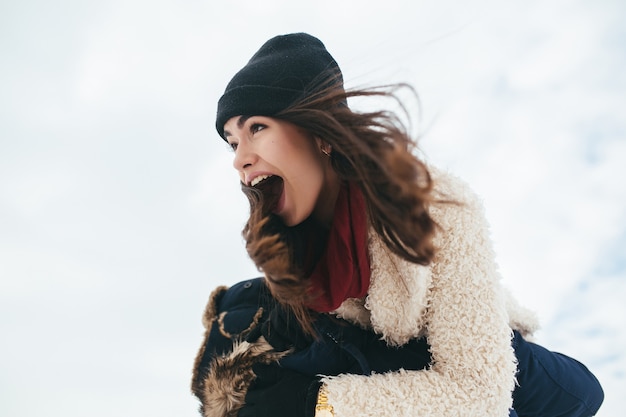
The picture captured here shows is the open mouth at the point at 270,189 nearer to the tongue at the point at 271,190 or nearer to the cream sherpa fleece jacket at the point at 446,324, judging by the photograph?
the tongue at the point at 271,190

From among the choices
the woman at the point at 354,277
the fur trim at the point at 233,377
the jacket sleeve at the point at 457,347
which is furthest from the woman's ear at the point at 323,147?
the fur trim at the point at 233,377

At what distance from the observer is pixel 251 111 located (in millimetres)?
1037

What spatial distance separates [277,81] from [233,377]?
2.20ft

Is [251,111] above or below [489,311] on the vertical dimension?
above

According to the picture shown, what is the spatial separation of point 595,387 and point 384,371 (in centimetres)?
59

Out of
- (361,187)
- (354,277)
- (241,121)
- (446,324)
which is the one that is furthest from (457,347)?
(241,121)

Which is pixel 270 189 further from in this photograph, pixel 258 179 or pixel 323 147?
pixel 323 147

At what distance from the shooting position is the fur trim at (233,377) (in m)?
1.12

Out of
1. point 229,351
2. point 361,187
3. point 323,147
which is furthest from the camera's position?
point 229,351

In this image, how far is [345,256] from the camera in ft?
3.31

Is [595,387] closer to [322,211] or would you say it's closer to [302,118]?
[322,211]

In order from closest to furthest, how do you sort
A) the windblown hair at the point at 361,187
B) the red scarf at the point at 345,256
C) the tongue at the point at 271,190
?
the windblown hair at the point at 361,187
the red scarf at the point at 345,256
the tongue at the point at 271,190

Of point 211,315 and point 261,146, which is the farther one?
point 211,315

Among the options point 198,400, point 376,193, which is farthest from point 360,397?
point 198,400
